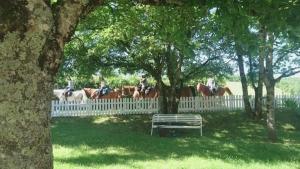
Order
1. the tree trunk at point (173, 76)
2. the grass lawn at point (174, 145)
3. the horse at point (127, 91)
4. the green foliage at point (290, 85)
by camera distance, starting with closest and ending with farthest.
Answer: the grass lawn at point (174, 145) → the tree trunk at point (173, 76) → the horse at point (127, 91) → the green foliage at point (290, 85)

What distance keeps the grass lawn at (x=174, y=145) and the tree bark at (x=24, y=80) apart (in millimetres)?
7845

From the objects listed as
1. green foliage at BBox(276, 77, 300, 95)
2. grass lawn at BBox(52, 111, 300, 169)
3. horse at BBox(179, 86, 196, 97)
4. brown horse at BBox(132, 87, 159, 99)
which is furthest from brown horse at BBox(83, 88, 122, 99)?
green foliage at BBox(276, 77, 300, 95)

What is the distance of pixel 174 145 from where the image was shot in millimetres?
16266

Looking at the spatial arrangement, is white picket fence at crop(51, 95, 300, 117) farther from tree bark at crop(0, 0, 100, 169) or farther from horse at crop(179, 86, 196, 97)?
tree bark at crop(0, 0, 100, 169)

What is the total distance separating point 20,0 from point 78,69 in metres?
20.2

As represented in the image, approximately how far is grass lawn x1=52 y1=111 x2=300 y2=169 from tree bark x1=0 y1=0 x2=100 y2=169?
785cm

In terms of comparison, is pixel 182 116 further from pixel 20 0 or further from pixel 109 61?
pixel 20 0

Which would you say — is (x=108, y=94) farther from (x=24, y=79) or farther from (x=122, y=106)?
(x=24, y=79)

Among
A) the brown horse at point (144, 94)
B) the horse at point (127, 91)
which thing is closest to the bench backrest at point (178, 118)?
the brown horse at point (144, 94)

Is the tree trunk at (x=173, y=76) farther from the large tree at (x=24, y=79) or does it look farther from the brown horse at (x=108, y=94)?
the large tree at (x=24, y=79)

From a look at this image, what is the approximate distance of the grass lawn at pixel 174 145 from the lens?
12499mm

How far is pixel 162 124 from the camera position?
822 inches

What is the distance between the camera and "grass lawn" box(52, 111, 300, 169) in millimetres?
12499

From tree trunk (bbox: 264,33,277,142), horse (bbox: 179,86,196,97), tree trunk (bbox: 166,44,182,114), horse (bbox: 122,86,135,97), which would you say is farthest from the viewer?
horse (bbox: 122,86,135,97)
